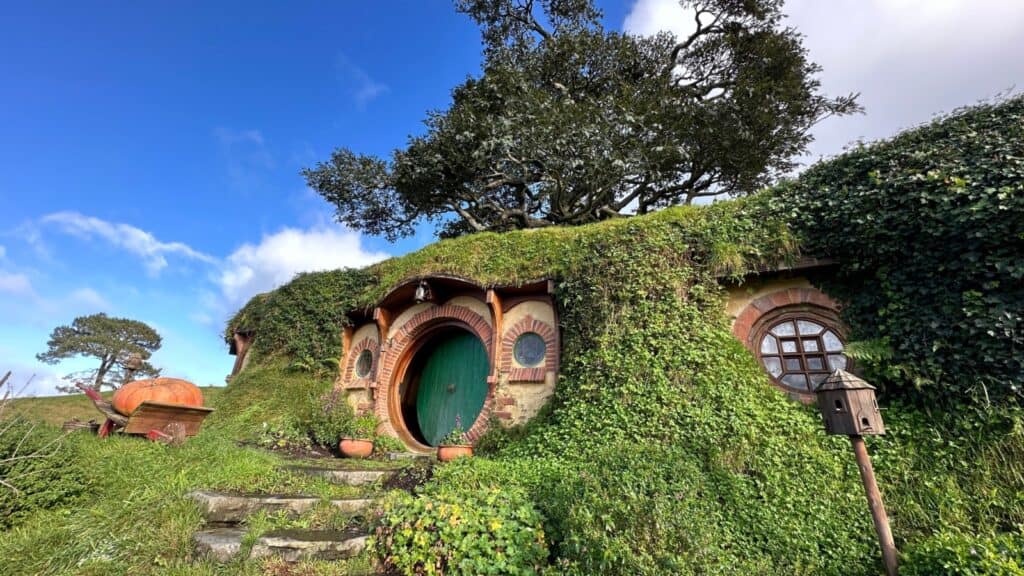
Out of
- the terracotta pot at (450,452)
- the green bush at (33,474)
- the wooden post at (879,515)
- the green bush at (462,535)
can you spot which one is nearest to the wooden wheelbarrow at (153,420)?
the green bush at (33,474)

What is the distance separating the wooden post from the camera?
302cm

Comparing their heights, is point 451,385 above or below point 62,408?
below

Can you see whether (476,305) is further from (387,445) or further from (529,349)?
(387,445)

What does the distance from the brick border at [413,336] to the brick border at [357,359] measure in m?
0.18

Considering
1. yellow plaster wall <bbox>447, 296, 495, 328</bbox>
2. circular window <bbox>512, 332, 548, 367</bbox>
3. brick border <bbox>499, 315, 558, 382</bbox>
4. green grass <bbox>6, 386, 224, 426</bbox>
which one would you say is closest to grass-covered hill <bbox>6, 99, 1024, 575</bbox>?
brick border <bbox>499, 315, 558, 382</bbox>

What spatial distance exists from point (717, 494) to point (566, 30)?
42.7 feet

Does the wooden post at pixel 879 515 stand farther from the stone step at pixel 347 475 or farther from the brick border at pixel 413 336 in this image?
the brick border at pixel 413 336

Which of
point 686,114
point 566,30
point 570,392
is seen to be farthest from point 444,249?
point 566,30

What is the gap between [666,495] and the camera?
137 inches

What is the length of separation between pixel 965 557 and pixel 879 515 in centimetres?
43

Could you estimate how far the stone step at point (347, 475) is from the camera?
203 inches

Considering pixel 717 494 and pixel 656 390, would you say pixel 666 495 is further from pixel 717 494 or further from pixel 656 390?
pixel 656 390

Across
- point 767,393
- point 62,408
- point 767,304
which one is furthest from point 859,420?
point 62,408

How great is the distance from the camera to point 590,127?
9945 millimetres
